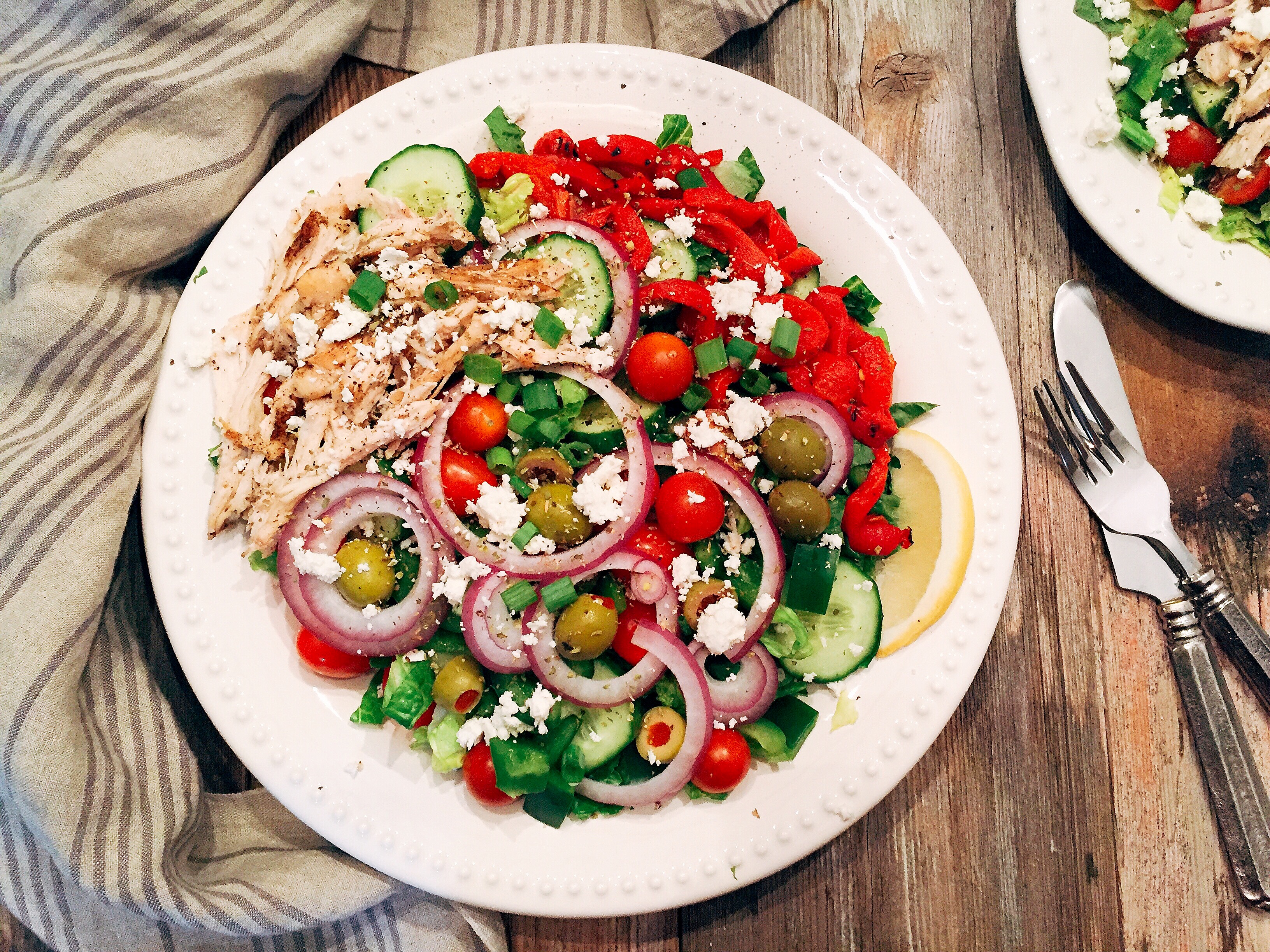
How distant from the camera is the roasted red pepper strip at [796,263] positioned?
2631 millimetres

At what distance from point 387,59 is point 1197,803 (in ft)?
13.2

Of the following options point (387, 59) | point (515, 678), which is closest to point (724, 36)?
point (387, 59)

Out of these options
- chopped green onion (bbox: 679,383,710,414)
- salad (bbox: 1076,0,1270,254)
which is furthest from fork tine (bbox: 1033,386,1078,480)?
chopped green onion (bbox: 679,383,710,414)

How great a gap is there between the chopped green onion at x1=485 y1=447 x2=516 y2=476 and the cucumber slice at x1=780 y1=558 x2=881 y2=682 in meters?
1.01

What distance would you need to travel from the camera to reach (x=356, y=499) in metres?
2.41

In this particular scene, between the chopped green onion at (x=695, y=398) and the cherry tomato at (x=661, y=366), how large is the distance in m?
0.02

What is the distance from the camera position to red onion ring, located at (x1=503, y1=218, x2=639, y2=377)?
250 cm

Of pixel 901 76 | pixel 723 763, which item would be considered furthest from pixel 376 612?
pixel 901 76

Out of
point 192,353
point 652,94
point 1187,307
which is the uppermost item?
point 652,94

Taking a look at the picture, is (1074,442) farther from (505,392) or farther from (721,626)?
(505,392)

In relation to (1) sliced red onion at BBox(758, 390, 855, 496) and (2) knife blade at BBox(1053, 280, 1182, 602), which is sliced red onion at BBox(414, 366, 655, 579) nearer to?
(1) sliced red onion at BBox(758, 390, 855, 496)

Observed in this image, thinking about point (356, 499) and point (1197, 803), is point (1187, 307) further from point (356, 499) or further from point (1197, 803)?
point (356, 499)

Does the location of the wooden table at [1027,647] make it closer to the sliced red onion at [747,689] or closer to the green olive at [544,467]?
the sliced red onion at [747,689]

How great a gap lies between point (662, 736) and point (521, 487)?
0.86 meters
